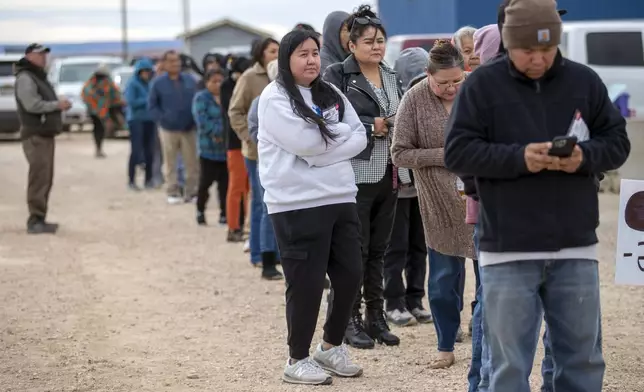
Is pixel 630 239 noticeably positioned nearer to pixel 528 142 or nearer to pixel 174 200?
pixel 528 142

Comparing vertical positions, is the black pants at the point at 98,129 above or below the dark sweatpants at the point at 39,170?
below

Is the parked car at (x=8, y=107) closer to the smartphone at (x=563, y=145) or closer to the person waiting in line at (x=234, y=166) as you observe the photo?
the person waiting in line at (x=234, y=166)

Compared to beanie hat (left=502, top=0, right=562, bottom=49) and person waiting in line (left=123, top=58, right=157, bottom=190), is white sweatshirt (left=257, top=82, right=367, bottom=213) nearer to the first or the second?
beanie hat (left=502, top=0, right=562, bottom=49)

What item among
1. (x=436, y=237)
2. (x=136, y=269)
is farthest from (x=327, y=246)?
(x=136, y=269)

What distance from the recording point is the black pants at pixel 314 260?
6203 mm

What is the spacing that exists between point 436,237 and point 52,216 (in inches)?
377

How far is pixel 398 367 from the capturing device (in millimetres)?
6770

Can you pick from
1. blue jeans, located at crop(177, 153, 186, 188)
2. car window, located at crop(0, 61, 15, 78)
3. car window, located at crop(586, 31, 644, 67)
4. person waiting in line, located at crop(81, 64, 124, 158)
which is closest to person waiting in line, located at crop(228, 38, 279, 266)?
blue jeans, located at crop(177, 153, 186, 188)

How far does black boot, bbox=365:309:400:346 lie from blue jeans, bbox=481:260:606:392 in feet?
9.20

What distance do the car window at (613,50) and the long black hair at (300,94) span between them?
37.6ft

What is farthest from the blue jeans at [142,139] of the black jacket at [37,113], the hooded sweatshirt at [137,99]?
the black jacket at [37,113]

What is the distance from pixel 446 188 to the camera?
646cm

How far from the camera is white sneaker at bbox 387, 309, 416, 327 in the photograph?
7930 mm

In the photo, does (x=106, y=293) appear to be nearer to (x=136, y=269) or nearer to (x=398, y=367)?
(x=136, y=269)
